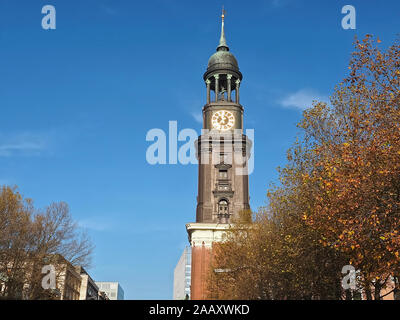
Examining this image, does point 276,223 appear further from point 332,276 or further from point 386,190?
point 386,190

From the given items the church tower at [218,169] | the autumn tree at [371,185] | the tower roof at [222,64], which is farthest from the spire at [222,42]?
the autumn tree at [371,185]

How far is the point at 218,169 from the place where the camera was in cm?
7706

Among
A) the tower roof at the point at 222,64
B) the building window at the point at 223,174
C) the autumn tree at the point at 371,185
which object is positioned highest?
the tower roof at the point at 222,64

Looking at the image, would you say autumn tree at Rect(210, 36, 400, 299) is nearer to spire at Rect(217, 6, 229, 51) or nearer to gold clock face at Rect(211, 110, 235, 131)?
gold clock face at Rect(211, 110, 235, 131)

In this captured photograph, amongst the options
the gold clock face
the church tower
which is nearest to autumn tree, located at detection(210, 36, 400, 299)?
the church tower

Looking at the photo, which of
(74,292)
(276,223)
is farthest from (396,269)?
(74,292)

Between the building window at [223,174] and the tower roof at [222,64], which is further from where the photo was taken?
the tower roof at [222,64]

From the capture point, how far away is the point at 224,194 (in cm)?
7544

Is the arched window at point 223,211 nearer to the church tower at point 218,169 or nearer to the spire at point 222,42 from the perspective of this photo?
the church tower at point 218,169

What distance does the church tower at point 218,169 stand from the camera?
238 feet

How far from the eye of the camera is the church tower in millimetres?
72438

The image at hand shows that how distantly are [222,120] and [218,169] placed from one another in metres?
8.90
